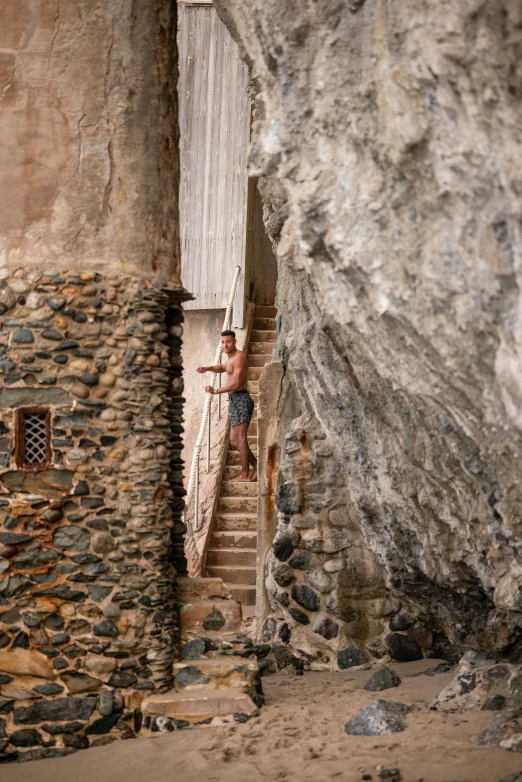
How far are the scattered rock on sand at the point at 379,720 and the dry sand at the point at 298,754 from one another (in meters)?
0.06

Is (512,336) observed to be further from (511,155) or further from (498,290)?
(511,155)

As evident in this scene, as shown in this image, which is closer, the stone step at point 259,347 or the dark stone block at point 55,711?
the dark stone block at point 55,711

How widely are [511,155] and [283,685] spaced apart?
16.9 ft

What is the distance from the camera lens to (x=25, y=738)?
6246 millimetres

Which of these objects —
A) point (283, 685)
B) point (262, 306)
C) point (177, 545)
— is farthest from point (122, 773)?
point (262, 306)

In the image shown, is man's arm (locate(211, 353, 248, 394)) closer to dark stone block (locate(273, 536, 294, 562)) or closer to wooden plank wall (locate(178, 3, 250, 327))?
dark stone block (locate(273, 536, 294, 562))

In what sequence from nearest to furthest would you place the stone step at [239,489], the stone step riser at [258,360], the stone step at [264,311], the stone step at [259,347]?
1. the stone step at [239,489]
2. the stone step riser at [258,360]
3. the stone step at [259,347]
4. the stone step at [264,311]

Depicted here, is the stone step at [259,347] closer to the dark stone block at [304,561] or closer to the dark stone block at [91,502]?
the dark stone block at [304,561]

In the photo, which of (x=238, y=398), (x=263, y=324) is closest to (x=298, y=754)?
(x=238, y=398)

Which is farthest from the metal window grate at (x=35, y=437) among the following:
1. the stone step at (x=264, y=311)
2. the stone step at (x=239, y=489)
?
the stone step at (x=264, y=311)

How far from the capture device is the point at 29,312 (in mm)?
6469

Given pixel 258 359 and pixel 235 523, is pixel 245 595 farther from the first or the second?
pixel 258 359

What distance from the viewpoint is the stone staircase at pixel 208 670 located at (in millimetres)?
6418

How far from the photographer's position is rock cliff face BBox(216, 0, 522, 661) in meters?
3.66
